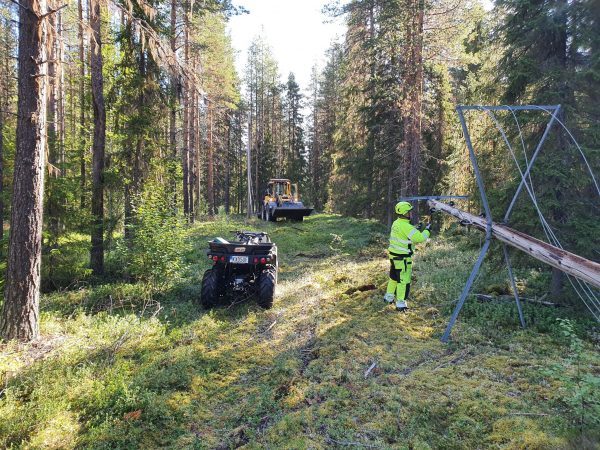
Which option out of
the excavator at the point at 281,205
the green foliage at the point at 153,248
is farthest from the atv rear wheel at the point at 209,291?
the excavator at the point at 281,205

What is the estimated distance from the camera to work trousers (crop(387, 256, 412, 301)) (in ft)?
21.6

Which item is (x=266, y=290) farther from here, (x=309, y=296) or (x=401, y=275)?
(x=401, y=275)

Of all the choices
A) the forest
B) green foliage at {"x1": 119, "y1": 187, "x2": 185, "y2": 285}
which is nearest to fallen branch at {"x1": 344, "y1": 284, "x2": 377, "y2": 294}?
the forest

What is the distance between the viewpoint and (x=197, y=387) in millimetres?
4664

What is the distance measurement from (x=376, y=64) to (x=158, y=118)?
10417 mm

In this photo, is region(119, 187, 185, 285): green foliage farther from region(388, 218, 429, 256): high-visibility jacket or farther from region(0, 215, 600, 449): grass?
region(388, 218, 429, 256): high-visibility jacket

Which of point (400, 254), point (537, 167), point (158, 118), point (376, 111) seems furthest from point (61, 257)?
point (376, 111)

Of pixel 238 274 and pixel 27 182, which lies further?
pixel 238 274

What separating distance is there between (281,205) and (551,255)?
1892 centimetres

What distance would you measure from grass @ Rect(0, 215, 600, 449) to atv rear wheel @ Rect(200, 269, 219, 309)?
24cm

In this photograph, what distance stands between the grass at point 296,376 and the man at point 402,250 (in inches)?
23.6

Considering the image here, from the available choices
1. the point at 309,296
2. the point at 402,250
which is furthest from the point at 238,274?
the point at 402,250

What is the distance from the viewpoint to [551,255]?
13.1 ft

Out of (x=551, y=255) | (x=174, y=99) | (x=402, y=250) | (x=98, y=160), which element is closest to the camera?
(x=551, y=255)
